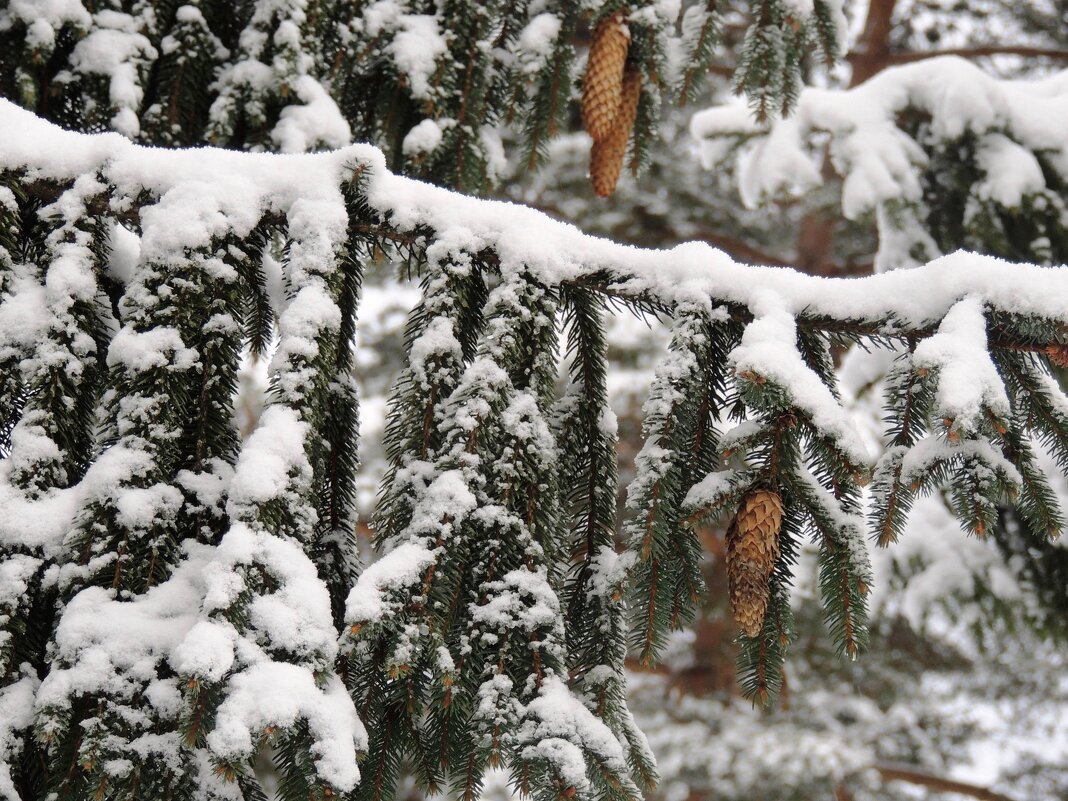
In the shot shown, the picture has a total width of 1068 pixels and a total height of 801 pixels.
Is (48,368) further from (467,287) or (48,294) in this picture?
(467,287)

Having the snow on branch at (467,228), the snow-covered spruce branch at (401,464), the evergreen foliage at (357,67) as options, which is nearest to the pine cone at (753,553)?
the snow-covered spruce branch at (401,464)

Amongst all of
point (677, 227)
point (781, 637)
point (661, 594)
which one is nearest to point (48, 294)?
point (661, 594)

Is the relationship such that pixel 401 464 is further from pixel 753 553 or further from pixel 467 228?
pixel 753 553

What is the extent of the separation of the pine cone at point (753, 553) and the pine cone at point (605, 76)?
111 cm

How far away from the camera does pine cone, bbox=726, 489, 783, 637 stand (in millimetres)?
1264

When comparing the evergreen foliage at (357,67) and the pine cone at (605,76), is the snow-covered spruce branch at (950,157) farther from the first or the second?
the pine cone at (605,76)

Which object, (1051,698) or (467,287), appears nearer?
(467,287)

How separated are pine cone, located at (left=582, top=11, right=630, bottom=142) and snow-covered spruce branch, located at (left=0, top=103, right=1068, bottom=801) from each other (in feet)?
2.29

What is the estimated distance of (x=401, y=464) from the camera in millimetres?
1392

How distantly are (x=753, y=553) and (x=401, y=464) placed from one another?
1.88 feet

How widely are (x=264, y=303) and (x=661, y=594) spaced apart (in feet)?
2.95

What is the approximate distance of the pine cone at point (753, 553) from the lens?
126 centimetres

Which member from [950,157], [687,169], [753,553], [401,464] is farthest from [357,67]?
[687,169]

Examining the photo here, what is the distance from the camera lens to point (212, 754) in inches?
42.9
